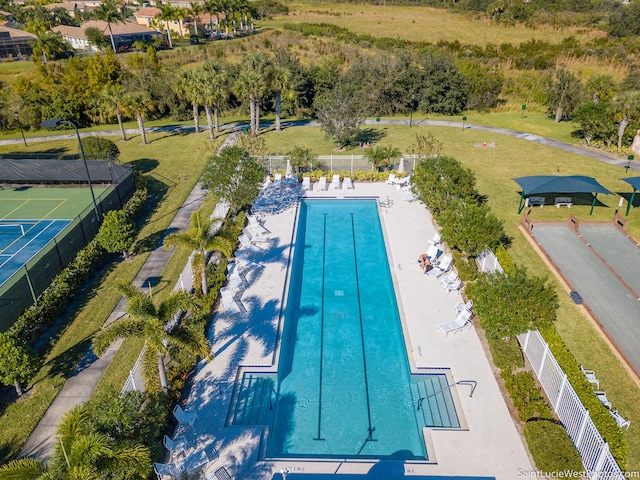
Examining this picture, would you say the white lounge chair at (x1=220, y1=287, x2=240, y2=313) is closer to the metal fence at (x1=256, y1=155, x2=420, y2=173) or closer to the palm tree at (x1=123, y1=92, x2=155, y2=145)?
the metal fence at (x1=256, y1=155, x2=420, y2=173)

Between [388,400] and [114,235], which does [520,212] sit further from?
[114,235]

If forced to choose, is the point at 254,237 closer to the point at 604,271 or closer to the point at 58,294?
the point at 58,294

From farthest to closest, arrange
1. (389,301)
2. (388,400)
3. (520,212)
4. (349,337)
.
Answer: (520,212) < (389,301) < (349,337) < (388,400)

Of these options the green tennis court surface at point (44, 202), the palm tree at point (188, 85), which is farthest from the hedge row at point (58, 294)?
the palm tree at point (188, 85)

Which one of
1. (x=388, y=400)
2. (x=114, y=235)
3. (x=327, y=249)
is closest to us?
(x=388, y=400)

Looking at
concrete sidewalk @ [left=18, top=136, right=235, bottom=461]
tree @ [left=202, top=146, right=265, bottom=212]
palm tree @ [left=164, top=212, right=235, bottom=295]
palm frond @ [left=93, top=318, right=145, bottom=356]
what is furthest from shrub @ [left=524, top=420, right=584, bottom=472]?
tree @ [left=202, top=146, right=265, bottom=212]

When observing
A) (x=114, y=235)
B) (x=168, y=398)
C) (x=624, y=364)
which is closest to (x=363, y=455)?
(x=168, y=398)

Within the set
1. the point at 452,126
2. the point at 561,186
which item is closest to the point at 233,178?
the point at 561,186
